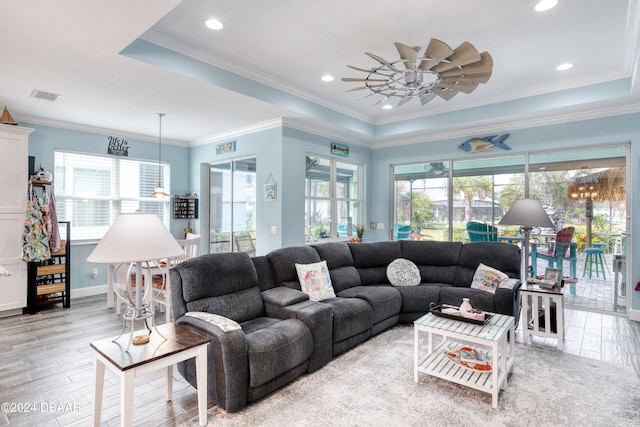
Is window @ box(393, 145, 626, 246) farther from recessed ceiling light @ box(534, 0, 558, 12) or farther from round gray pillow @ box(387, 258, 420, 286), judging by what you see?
recessed ceiling light @ box(534, 0, 558, 12)

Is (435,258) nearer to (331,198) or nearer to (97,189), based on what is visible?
(331,198)

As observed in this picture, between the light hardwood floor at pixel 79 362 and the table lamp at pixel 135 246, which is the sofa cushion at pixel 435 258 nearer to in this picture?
the light hardwood floor at pixel 79 362

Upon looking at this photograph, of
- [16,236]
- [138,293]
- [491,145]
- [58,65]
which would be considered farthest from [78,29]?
[491,145]

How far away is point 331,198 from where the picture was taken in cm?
596

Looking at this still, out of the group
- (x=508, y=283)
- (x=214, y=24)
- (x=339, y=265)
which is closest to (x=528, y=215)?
(x=508, y=283)

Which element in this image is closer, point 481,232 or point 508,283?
point 508,283

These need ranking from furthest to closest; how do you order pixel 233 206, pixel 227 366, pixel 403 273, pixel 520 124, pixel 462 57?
pixel 233 206 → pixel 520 124 → pixel 403 273 → pixel 462 57 → pixel 227 366

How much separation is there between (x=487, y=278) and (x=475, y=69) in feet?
7.82

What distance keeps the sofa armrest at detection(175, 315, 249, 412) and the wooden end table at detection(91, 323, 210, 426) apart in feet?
0.35

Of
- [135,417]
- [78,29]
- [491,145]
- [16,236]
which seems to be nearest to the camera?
[135,417]

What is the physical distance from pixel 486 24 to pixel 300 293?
2.90 m

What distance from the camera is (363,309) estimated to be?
3361 millimetres

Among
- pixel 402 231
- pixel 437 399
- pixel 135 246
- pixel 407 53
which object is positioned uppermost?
pixel 407 53

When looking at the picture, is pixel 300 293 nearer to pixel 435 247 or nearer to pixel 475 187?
pixel 435 247
